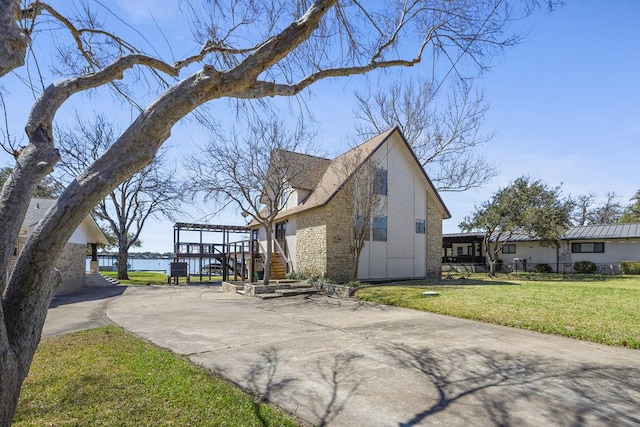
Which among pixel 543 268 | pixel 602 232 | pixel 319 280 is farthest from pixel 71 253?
pixel 602 232

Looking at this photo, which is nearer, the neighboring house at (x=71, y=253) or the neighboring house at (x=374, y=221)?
the neighboring house at (x=71, y=253)

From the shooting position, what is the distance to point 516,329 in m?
8.05

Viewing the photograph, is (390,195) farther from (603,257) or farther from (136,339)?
(603,257)

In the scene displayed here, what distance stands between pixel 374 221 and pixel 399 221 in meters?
1.89

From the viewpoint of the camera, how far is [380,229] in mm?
19719

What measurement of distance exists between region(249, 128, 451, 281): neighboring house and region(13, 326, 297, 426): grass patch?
12868 mm

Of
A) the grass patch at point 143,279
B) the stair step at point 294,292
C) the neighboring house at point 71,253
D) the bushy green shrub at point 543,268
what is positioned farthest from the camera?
the bushy green shrub at point 543,268

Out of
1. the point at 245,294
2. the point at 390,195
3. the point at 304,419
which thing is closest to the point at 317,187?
the point at 390,195

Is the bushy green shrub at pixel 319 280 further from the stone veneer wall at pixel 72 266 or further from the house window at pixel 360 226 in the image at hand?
the stone veneer wall at pixel 72 266

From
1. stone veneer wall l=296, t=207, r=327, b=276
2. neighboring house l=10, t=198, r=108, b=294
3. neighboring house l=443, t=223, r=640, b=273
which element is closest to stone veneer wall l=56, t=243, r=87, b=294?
neighboring house l=10, t=198, r=108, b=294

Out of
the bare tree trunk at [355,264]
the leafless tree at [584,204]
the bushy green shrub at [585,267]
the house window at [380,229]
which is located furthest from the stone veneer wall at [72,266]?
the leafless tree at [584,204]

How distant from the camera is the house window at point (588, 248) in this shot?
29.6 metres

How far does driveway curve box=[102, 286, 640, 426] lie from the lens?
387 cm

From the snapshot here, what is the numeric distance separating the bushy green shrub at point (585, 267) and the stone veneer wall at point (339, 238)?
21.7 meters
